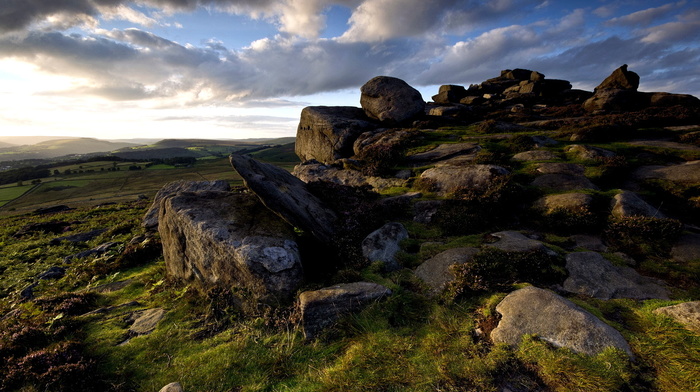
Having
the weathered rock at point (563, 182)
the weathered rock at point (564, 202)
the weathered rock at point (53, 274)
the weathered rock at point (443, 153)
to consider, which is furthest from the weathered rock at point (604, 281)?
the weathered rock at point (53, 274)

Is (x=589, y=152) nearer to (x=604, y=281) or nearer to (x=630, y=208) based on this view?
(x=630, y=208)

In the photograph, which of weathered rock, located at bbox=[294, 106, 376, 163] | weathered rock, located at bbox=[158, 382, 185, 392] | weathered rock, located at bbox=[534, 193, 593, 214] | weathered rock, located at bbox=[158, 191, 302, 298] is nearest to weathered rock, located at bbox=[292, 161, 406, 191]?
weathered rock, located at bbox=[294, 106, 376, 163]

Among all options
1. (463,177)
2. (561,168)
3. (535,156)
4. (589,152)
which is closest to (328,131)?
(463,177)

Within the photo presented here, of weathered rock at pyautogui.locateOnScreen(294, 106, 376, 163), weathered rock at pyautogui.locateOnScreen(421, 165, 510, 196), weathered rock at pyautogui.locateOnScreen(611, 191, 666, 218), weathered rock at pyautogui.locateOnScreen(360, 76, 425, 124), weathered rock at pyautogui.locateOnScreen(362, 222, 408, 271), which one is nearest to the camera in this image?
weathered rock at pyautogui.locateOnScreen(362, 222, 408, 271)

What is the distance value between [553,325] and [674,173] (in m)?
14.2

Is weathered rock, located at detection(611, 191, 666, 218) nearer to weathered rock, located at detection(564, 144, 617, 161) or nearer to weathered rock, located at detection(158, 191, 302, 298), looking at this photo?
weathered rock, located at detection(564, 144, 617, 161)

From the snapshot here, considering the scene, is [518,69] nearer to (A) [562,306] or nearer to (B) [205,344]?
(A) [562,306]

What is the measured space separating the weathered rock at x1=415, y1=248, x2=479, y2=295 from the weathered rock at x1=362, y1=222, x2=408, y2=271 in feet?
3.25

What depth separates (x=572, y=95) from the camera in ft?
155

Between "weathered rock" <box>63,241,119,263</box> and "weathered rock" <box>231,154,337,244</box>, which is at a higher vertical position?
"weathered rock" <box>231,154,337,244</box>

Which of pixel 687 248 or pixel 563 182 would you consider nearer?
pixel 687 248

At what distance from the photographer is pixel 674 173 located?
45.0 feet

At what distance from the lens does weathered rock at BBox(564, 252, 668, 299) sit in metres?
7.56

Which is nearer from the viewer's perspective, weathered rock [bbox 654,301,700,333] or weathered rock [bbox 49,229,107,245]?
weathered rock [bbox 654,301,700,333]
